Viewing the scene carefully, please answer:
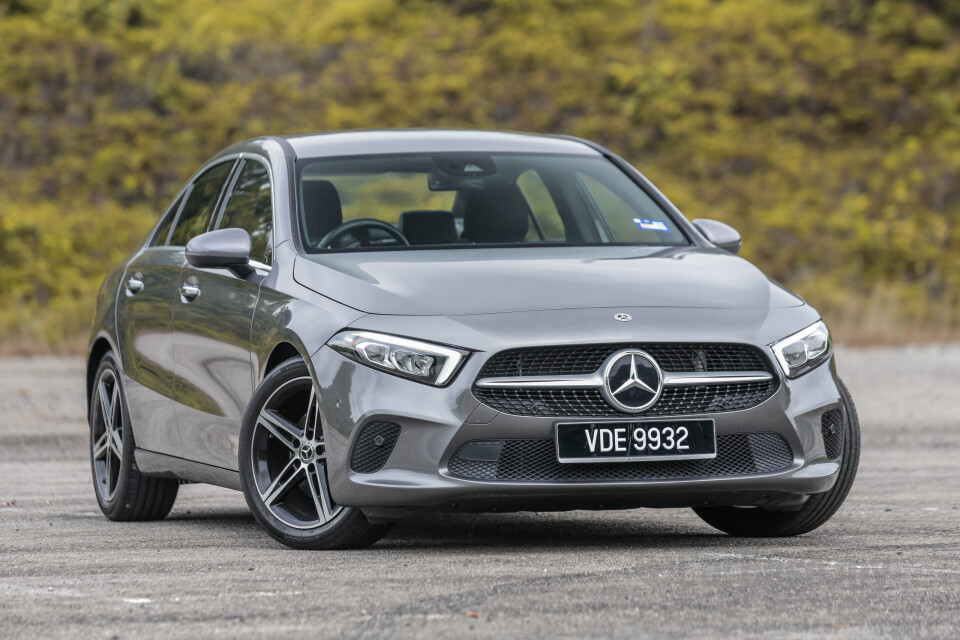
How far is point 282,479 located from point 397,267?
34.2 inches

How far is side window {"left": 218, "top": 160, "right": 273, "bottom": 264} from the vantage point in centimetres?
730

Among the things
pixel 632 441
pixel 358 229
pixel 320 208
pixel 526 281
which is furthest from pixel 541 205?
pixel 632 441

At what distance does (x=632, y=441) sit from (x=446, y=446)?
0.62 meters

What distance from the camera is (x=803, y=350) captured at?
21.3ft

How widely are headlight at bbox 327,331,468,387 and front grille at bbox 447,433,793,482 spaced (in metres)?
0.26

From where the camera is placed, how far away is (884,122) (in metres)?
31.5

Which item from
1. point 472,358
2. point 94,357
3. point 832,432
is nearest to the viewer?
point 472,358

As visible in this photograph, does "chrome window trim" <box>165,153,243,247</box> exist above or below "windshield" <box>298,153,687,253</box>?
below

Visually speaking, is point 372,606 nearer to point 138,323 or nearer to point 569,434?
point 569,434

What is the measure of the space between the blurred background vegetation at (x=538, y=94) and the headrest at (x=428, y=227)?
819 inches

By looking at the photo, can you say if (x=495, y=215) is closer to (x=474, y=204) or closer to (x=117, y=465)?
(x=474, y=204)

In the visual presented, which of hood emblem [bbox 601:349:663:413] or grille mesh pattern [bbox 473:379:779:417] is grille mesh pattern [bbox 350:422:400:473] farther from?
hood emblem [bbox 601:349:663:413]

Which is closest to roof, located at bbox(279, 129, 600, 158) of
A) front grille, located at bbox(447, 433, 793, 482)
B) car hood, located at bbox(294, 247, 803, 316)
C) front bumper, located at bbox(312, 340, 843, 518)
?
car hood, located at bbox(294, 247, 803, 316)

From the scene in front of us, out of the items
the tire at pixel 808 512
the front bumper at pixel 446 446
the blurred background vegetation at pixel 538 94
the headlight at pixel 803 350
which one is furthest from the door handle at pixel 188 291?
the blurred background vegetation at pixel 538 94
